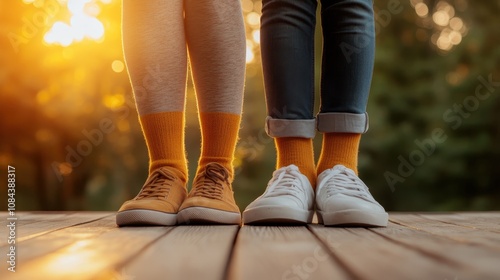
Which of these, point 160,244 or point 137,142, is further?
point 137,142

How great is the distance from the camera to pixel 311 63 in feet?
4.70

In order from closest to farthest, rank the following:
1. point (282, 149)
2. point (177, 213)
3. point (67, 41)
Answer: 1. point (177, 213)
2. point (282, 149)
3. point (67, 41)

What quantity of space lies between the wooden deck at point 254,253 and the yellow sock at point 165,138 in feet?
0.70

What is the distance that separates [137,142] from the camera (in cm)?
691

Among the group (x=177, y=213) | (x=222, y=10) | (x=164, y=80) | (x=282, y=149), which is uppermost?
(x=222, y=10)

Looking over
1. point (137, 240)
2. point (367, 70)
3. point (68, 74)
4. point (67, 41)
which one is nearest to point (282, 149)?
point (367, 70)

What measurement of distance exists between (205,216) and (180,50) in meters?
0.35

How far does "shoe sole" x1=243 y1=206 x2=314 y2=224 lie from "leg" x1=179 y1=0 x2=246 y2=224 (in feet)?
0.17

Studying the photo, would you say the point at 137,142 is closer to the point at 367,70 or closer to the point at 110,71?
the point at 110,71

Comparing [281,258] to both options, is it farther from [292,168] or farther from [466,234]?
[292,168]

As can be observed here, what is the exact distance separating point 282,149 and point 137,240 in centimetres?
50

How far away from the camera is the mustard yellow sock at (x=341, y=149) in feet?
4.71

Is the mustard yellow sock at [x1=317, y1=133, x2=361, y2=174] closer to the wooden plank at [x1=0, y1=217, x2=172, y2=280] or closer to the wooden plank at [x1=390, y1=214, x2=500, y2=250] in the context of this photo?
the wooden plank at [x1=390, y1=214, x2=500, y2=250]
